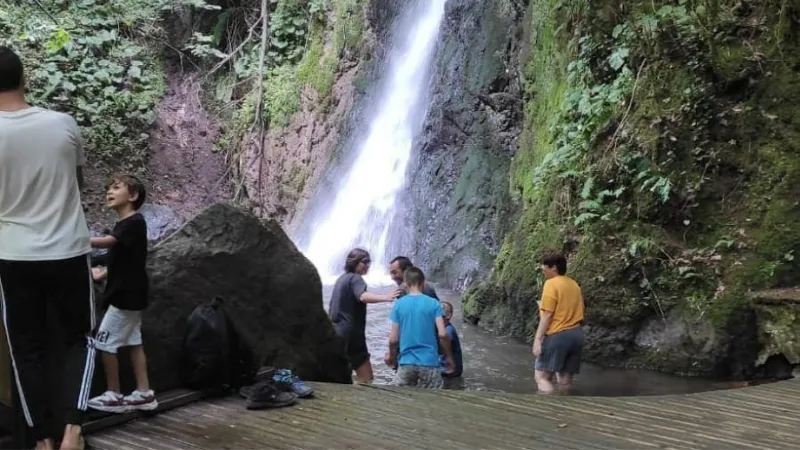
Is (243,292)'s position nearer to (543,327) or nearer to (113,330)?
(113,330)

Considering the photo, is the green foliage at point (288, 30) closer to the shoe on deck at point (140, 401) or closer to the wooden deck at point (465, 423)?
the wooden deck at point (465, 423)

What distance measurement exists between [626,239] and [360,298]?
3762mm

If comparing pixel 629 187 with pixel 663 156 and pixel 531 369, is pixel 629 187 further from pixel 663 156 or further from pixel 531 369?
pixel 531 369

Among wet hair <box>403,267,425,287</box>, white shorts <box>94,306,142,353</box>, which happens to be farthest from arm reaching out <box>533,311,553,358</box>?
white shorts <box>94,306,142,353</box>

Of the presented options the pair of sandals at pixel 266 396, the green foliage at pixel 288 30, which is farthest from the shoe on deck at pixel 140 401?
the green foliage at pixel 288 30

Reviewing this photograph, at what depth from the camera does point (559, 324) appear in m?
6.42

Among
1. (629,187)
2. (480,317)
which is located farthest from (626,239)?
(480,317)

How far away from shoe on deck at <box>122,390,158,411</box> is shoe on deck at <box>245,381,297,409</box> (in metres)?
0.58

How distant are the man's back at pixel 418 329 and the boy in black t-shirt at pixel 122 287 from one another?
2.32 m

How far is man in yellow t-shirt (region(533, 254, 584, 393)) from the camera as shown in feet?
21.0

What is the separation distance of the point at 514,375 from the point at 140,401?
4711 mm

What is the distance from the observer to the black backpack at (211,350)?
4.65 meters

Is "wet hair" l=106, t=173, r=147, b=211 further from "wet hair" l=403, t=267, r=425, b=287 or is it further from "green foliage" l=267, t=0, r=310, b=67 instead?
"green foliage" l=267, t=0, r=310, b=67

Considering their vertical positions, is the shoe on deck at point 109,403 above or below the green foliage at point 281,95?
below
